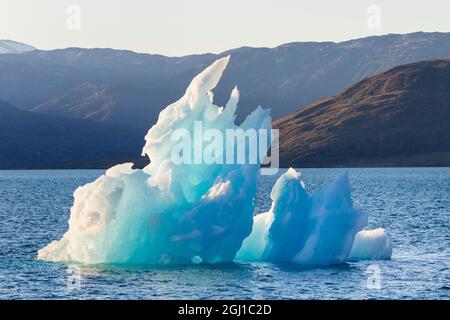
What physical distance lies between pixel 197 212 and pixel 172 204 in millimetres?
1644

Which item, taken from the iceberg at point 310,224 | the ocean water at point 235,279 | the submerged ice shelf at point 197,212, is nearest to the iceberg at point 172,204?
the submerged ice shelf at point 197,212

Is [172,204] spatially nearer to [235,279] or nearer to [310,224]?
[235,279]

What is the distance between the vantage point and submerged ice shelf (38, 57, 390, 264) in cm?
5341

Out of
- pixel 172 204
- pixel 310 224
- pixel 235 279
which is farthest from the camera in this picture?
pixel 310 224

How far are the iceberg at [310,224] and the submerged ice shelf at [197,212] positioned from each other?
0.06 metres

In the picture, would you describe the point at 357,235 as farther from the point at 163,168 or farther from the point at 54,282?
the point at 54,282

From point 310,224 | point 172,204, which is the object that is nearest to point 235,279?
point 172,204

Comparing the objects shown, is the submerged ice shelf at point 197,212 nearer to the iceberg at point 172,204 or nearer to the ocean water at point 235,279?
the iceberg at point 172,204

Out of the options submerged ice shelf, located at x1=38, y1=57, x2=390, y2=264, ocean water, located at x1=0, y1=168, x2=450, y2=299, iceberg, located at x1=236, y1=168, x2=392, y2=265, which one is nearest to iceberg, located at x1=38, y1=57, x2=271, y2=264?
submerged ice shelf, located at x1=38, y1=57, x2=390, y2=264

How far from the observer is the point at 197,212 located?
174 feet

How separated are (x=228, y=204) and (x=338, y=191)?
747 cm

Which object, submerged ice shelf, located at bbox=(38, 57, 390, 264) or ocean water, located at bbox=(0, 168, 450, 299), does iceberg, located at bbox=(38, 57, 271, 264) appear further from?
ocean water, located at bbox=(0, 168, 450, 299)

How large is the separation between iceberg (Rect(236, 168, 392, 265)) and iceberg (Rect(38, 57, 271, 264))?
Result: 2.25 metres
